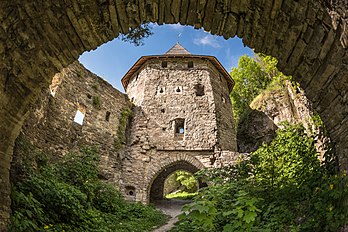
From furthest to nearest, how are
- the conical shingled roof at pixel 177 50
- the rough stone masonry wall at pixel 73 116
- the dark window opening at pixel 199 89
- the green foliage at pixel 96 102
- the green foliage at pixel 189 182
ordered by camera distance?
the green foliage at pixel 189 182 < the conical shingled roof at pixel 177 50 < the dark window opening at pixel 199 89 < the green foliage at pixel 96 102 < the rough stone masonry wall at pixel 73 116

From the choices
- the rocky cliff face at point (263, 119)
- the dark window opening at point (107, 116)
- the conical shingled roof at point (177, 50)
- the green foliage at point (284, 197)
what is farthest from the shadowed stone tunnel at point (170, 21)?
the conical shingled roof at point (177, 50)

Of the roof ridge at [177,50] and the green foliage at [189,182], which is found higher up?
the roof ridge at [177,50]

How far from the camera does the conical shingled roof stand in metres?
17.0

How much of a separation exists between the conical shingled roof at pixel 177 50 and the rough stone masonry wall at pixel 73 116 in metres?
4.99

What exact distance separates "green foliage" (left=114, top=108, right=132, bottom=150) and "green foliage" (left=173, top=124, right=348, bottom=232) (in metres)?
5.89

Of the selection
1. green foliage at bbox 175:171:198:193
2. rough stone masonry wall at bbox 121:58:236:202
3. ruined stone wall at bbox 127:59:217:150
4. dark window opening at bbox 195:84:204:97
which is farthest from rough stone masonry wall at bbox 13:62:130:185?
green foliage at bbox 175:171:198:193

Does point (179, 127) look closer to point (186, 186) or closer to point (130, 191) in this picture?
point (130, 191)

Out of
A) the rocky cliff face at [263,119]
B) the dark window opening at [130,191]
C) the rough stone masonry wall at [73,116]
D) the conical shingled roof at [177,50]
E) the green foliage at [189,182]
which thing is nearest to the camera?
the rough stone masonry wall at [73,116]

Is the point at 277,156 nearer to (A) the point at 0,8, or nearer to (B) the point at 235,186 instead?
(B) the point at 235,186

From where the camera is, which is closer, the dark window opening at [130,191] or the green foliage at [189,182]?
the dark window opening at [130,191]

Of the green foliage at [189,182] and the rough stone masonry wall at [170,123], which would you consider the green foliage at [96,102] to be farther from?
the green foliage at [189,182]

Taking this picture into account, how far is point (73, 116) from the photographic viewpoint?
10.4 m

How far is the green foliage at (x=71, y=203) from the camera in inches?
193

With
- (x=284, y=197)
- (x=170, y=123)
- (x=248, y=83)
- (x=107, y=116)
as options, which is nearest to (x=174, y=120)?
(x=170, y=123)
